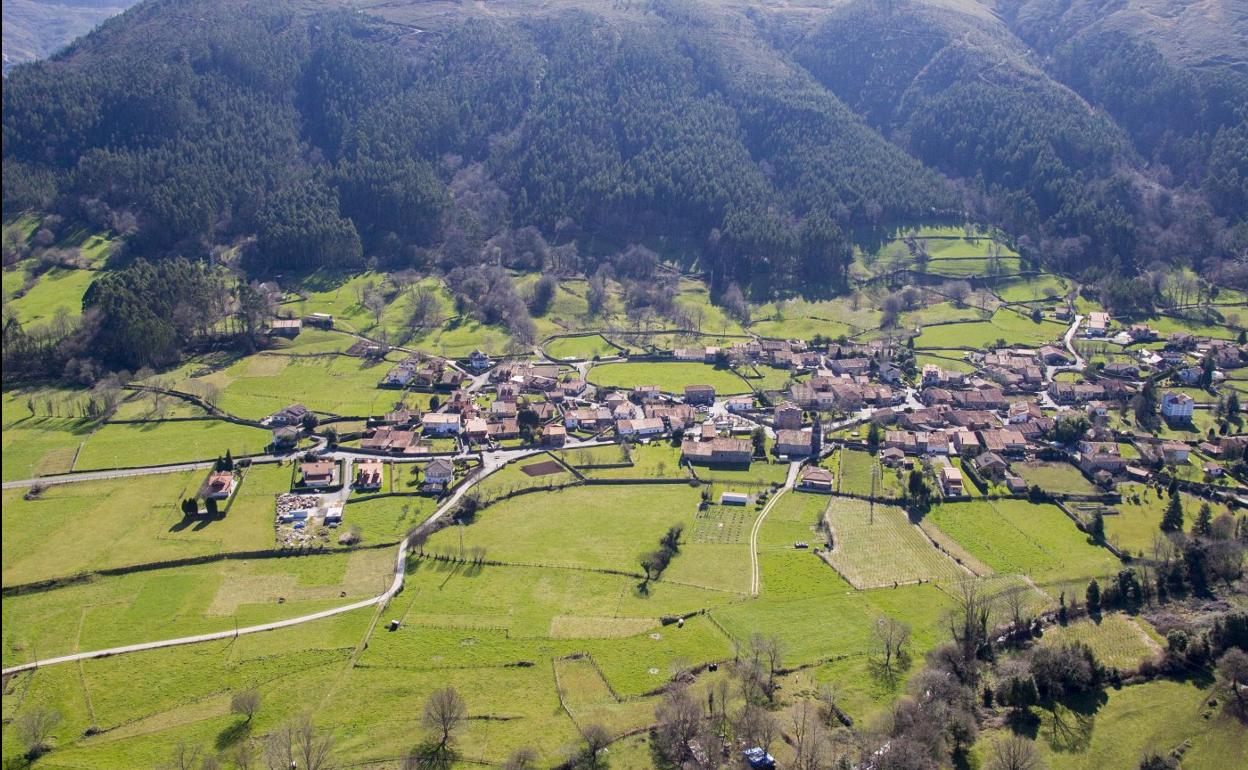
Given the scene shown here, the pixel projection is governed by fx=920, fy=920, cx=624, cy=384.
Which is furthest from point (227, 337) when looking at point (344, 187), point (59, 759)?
point (59, 759)

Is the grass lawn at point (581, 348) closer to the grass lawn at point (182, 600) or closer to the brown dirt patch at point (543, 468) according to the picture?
the brown dirt patch at point (543, 468)

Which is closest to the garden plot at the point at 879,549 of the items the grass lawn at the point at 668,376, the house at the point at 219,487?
the grass lawn at the point at 668,376

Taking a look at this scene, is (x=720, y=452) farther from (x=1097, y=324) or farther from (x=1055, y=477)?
(x=1097, y=324)

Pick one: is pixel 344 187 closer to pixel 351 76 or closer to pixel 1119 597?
pixel 351 76

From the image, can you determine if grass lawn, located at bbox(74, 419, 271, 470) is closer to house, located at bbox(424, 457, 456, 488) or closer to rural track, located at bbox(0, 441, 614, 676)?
house, located at bbox(424, 457, 456, 488)

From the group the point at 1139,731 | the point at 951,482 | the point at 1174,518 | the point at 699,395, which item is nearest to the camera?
the point at 1139,731

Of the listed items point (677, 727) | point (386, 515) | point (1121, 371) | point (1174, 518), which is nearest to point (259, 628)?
point (386, 515)
